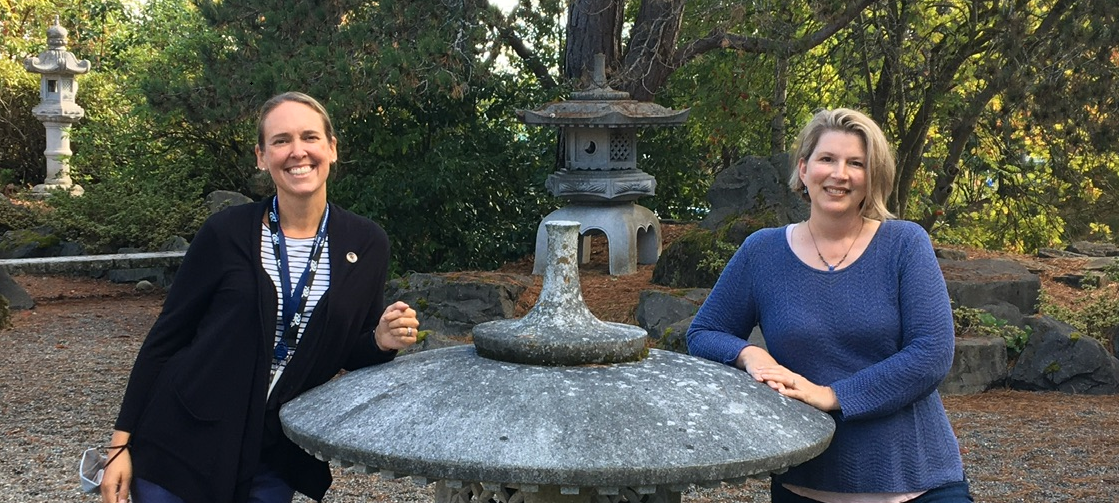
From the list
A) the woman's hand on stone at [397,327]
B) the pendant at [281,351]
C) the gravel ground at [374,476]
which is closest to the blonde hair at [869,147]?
the woman's hand on stone at [397,327]

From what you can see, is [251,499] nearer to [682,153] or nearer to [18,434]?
[18,434]

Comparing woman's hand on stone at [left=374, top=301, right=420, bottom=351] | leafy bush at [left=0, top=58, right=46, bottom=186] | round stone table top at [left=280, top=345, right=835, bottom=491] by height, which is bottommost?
round stone table top at [left=280, top=345, right=835, bottom=491]

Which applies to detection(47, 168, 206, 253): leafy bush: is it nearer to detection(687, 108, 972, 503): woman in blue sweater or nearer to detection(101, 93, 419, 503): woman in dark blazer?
detection(101, 93, 419, 503): woman in dark blazer

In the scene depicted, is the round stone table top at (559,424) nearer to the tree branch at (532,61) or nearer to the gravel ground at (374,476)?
the gravel ground at (374,476)

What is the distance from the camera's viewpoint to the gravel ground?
5078mm

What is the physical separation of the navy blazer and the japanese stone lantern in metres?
7.73

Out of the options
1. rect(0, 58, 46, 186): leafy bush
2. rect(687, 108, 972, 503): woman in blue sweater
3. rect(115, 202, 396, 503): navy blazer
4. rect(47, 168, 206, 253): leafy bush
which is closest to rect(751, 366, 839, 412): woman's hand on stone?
rect(687, 108, 972, 503): woman in blue sweater

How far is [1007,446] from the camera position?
18.8 feet

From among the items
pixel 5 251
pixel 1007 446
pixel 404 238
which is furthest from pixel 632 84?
pixel 5 251

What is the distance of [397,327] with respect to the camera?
101 inches

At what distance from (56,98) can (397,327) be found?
58.8 feet

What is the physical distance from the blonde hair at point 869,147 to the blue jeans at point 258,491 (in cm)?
145

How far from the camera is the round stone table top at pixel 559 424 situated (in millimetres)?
2020

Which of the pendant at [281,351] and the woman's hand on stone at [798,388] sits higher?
the pendant at [281,351]
